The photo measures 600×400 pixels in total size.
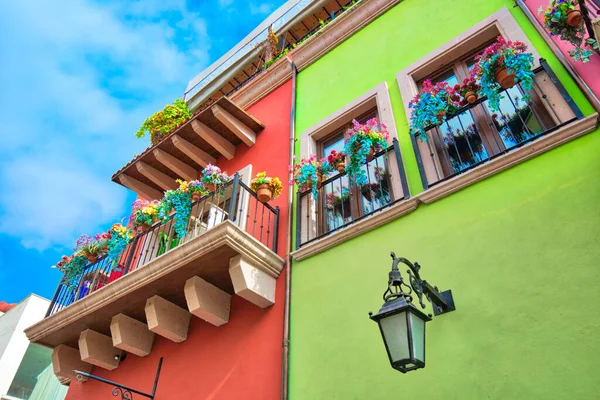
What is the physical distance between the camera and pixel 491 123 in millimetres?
4809

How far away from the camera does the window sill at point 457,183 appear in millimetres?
3990

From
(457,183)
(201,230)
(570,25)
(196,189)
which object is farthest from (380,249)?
(201,230)

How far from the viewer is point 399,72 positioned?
636 cm

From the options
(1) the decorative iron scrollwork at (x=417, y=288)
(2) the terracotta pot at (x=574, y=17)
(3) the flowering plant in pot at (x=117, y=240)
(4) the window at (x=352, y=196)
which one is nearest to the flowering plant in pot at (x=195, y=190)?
(3) the flowering plant in pot at (x=117, y=240)

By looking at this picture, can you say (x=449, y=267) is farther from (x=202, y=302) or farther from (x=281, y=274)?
(x=202, y=302)

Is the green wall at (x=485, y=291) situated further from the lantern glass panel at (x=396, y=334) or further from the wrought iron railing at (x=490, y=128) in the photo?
the lantern glass panel at (x=396, y=334)

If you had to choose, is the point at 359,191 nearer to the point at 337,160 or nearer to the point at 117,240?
the point at 337,160

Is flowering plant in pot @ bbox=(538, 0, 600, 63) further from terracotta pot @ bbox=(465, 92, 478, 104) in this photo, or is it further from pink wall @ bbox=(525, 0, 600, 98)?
terracotta pot @ bbox=(465, 92, 478, 104)

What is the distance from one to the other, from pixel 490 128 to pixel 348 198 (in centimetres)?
196

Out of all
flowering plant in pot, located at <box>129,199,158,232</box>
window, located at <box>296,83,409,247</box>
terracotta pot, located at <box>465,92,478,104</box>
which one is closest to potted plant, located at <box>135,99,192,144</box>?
flowering plant in pot, located at <box>129,199,158,232</box>

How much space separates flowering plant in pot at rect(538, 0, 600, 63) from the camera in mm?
4242

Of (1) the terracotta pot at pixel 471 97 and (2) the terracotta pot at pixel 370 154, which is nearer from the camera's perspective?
(1) the terracotta pot at pixel 471 97

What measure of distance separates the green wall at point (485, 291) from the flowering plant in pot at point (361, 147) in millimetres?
357

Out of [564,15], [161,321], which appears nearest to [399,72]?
[564,15]
